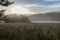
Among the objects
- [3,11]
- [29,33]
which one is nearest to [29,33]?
[29,33]

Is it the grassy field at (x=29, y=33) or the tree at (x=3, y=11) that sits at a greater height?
the grassy field at (x=29, y=33)

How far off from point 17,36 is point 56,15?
7.36 m

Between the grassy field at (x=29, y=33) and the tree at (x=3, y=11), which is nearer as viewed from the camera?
the grassy field at (x=29, y=33)

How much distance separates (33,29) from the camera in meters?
10.7

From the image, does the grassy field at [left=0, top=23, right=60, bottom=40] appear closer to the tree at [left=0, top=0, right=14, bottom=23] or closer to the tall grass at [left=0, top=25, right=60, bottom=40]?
the tall grass at [left=0, top=25, right=60, bottom=40]

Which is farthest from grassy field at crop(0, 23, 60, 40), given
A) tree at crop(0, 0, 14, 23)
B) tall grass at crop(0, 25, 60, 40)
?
tree at crop(0, 0, 14, 23)

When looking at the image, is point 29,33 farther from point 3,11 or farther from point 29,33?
point 3,11

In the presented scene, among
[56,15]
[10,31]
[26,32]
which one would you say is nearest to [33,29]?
[26,32]

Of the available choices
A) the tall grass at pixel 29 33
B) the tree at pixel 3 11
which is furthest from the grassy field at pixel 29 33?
the tree at pixel 3 11

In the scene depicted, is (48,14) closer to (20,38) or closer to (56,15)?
(56,15)

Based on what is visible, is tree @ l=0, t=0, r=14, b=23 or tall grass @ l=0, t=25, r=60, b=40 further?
tree @ l=0, t=0, r=14, b=23

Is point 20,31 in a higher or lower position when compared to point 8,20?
higher

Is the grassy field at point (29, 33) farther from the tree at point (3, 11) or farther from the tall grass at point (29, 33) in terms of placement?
the tree at point (3, 11)

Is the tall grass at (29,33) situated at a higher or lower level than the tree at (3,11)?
higher
